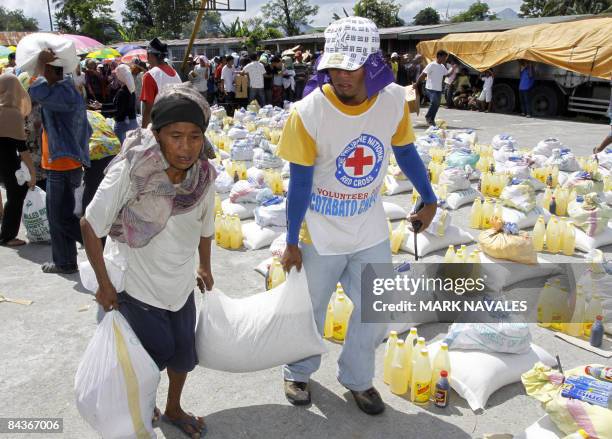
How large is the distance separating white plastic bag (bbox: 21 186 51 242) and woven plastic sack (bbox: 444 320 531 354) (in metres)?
3.87

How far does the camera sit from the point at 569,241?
4.76 m

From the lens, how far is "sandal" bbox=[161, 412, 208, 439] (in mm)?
2490

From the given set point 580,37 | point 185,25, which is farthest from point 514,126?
point 185,25

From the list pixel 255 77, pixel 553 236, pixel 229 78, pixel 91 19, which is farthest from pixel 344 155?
pixel 91 19

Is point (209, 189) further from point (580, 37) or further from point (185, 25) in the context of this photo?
point (185, 25)

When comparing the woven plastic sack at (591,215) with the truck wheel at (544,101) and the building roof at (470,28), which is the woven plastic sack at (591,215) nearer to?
the truck wheel at (544,101)

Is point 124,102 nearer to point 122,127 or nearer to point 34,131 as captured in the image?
point 122,127

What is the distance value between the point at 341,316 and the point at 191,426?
47.0 inches

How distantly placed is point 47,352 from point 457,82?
15.6m

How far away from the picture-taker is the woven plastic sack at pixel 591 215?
4.89 meters

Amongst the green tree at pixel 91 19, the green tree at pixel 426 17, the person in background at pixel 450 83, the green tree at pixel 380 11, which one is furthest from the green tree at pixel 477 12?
the person in background at pixel 450 83

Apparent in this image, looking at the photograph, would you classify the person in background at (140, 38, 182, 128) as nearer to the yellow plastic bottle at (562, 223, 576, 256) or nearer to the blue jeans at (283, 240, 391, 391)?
the blue jeans at (283, 240, 391, 391)

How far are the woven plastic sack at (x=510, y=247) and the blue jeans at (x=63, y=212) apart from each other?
315 cm

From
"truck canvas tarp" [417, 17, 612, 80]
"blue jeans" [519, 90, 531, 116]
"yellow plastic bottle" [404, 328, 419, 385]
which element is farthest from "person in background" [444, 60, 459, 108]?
"yellow plastic bottle" [404, 328, 419, 385]
